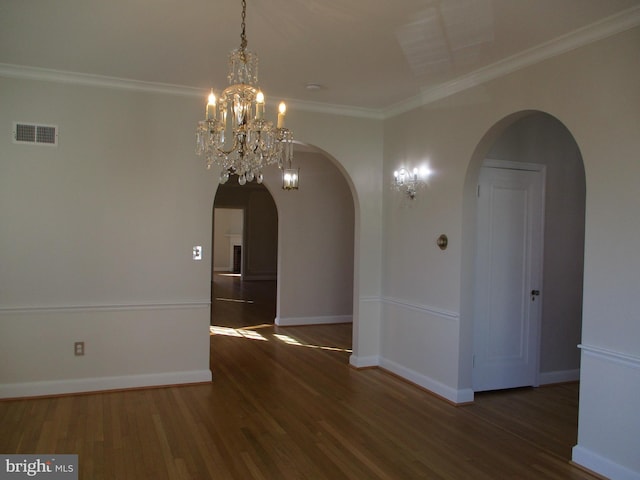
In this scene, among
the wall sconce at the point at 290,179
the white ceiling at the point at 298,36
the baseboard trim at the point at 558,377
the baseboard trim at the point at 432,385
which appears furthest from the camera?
the wall sconce at the point at 290,179

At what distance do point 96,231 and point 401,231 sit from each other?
3107 millimetres

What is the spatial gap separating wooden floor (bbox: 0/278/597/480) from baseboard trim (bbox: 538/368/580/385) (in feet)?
0.46

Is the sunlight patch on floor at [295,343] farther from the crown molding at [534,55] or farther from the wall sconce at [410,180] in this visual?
the crown molding at [534,55]

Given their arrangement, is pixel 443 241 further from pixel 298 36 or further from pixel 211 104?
pixel 211 104

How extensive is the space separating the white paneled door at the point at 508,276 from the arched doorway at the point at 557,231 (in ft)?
0.35

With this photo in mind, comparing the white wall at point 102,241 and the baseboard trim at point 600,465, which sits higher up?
the white wall at point 102,241

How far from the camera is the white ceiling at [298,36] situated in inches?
121

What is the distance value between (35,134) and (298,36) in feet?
8.63

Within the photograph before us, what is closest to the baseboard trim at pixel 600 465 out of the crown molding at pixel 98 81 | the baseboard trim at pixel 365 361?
the baseboard trim at pixel 365 361

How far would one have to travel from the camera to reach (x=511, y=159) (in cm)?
499

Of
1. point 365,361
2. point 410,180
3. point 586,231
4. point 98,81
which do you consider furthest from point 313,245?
point 586,231

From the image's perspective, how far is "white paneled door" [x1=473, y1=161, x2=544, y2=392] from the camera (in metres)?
Result: 4.89

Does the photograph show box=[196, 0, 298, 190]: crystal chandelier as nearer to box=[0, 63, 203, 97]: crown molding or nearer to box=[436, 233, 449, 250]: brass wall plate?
box=[0, 63, 203, 97]: crown molding

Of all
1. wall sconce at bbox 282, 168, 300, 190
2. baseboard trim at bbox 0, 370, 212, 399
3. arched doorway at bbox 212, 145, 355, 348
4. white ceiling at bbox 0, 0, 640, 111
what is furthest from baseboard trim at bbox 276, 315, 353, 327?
white ceiling at bbox 0, 0, 640, 111
